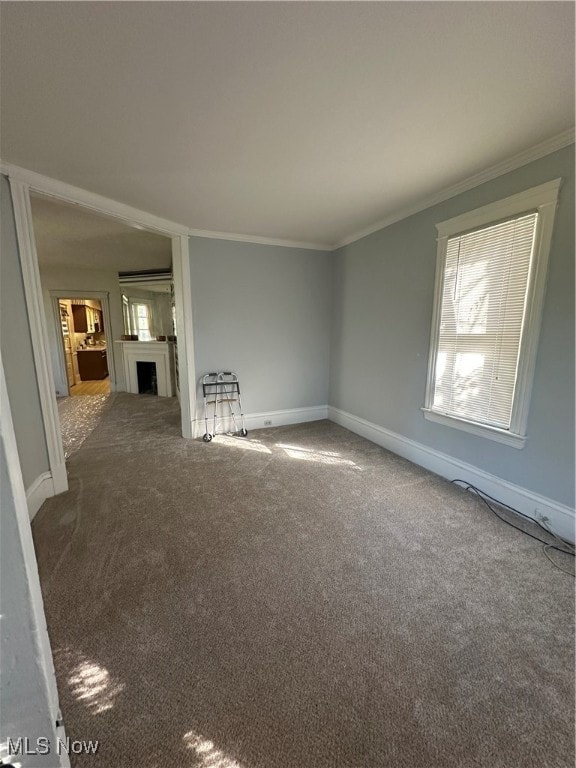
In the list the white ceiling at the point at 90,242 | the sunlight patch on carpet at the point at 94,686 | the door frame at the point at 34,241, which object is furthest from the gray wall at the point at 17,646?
the white ceiling at the point at 90,242

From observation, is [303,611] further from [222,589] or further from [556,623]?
[556,623]

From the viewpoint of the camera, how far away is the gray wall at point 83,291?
5.70 meters

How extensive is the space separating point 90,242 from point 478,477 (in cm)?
542

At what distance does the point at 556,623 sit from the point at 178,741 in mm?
1661

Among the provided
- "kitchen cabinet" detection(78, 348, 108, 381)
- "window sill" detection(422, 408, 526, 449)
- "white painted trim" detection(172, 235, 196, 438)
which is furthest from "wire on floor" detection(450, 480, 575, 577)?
"kitchen cabinet" detection(78, 348, 108, 381)

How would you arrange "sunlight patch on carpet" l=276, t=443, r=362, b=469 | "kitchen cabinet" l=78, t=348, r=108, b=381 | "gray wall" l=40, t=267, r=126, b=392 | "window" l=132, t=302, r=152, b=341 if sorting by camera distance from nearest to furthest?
"sunlight patch on carpet" l=276, t=443, r=362, b=469
"gray wall" l=40, t=267, r=126, b=392
"window" l=132, t=302, r=152, b=341
"kitchen cabinet" l=78, t=348, r=108, b=381

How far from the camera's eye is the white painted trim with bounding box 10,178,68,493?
2.14 m

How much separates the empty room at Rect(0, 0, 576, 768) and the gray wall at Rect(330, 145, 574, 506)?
2cm

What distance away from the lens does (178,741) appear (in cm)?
97

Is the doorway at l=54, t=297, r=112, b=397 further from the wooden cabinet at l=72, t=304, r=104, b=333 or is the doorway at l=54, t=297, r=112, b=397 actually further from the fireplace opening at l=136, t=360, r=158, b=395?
the fireplace opening at l=136, t=360, r=158, b=395

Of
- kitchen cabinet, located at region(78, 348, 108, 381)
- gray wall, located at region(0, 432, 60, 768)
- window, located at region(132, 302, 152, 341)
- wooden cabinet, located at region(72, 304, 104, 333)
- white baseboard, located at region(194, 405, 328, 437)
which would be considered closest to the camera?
gray wall, located at region(0, 432, 60, 768)

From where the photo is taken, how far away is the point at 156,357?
19.7 ft

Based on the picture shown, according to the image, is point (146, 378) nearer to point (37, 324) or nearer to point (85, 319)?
point (37, 324)

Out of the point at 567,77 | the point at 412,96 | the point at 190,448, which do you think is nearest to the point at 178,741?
the point at 190,448
